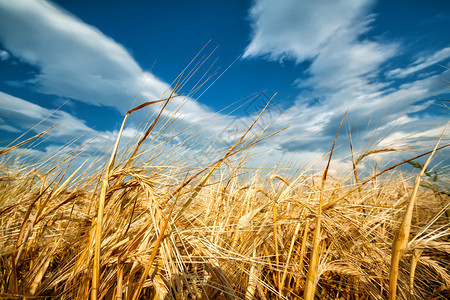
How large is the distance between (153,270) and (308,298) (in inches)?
20.8

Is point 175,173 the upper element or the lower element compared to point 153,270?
upper

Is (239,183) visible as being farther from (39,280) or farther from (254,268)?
(39,280)

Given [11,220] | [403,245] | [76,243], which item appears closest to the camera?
[403,245]

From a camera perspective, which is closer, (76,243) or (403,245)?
(403,245)

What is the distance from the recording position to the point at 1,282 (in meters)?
1.05

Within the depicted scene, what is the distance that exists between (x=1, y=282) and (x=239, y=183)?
157cm

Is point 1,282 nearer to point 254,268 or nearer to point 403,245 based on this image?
point 254,268

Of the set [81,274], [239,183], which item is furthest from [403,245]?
[239,183]

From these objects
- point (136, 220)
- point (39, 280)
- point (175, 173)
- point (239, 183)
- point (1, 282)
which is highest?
point (239, 183)

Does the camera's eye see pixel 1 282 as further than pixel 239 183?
No

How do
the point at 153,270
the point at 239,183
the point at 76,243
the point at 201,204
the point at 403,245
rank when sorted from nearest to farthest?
the point at 403,245 < the point at 153,270 < the point at 76,243 < the point at 201,204 < the point at 239,183

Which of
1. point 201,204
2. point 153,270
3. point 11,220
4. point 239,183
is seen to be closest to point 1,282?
point 11,220

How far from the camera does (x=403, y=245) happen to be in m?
0.64

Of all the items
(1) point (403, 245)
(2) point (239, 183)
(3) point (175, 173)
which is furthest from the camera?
(2) point (239, 183)
